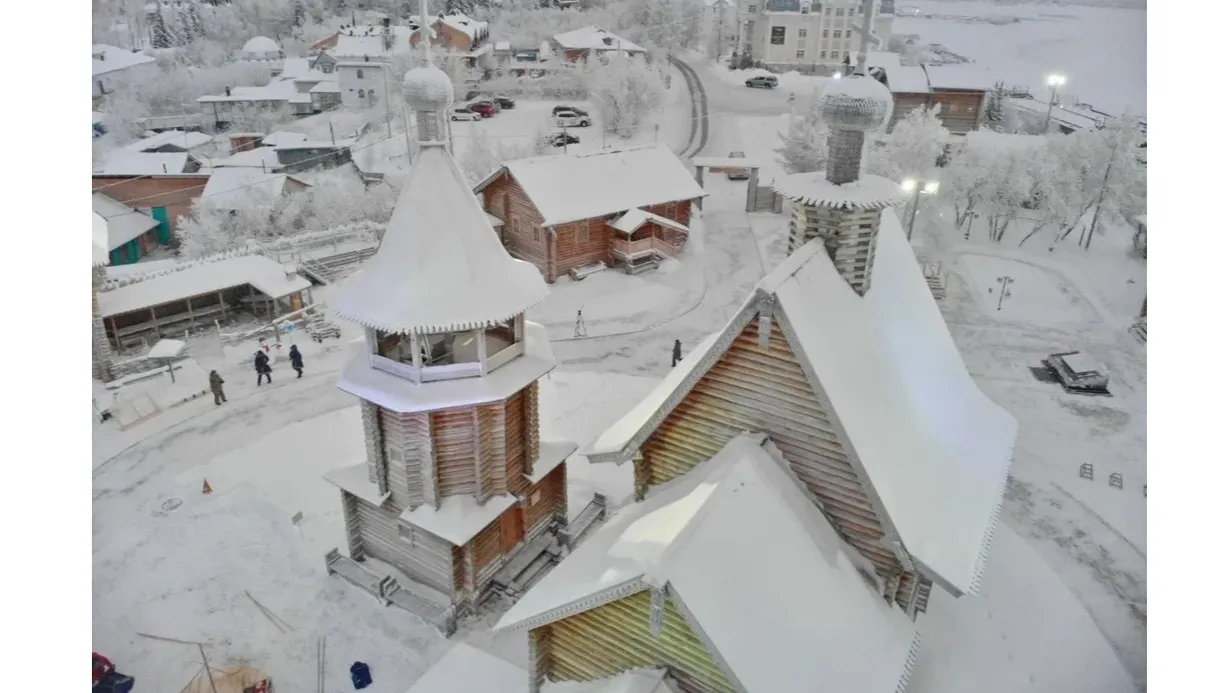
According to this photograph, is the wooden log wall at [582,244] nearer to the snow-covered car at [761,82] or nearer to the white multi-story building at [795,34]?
the white multi-story building at [795,34]

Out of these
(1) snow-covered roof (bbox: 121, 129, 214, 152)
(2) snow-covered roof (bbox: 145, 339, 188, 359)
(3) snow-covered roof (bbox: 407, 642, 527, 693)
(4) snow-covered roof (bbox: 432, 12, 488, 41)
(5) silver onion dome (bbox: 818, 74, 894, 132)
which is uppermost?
(4) snow-covered roof (bbox: 432, 12, 488, 41)

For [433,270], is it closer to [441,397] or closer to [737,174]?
[441,397]

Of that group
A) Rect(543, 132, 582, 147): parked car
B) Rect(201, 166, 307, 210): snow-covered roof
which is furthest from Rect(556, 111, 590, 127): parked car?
Rect(201, 166, 307, 210): snow-covered roof

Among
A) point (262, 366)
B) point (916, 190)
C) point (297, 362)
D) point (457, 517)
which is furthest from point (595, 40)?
point (457, 517)

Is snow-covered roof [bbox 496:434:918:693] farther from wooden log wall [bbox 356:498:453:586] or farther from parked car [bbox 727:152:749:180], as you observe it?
parked car [bbox 727:152:749:180]

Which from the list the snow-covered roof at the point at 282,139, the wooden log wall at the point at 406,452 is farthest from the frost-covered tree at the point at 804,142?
the wooden log wall at the point at 406,452

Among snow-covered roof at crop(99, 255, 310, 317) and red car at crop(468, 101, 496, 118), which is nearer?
snow-covered roof at crop(99, 255, 310, 317)

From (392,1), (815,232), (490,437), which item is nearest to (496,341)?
(490,437)
